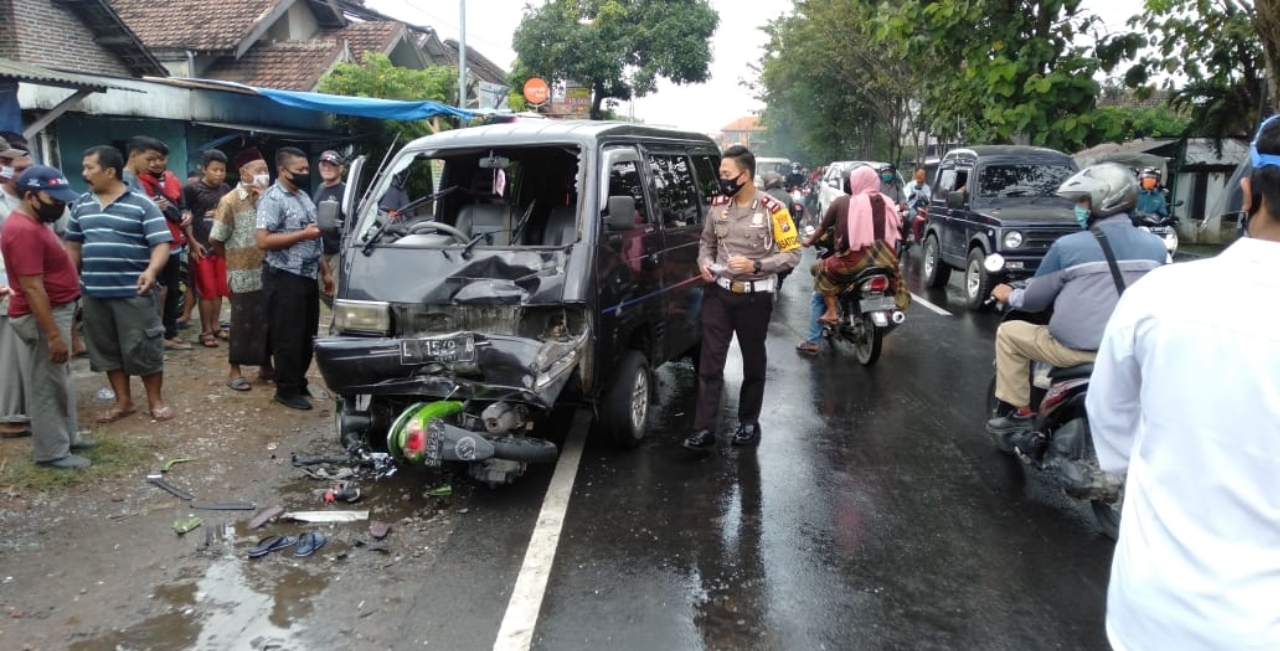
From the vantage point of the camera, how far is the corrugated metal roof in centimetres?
848

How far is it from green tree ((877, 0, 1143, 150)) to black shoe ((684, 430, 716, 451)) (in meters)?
11.5

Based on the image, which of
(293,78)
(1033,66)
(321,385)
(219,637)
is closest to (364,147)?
(293,78)

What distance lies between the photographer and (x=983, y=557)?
4.09m

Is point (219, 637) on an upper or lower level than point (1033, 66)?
lower

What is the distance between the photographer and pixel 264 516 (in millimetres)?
4496

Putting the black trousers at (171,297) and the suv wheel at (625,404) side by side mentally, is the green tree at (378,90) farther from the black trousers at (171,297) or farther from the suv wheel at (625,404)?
the suv wheel at (625,404)

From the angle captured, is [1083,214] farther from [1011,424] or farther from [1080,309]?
[1011,424]

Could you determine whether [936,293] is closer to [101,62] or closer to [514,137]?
[514,137]

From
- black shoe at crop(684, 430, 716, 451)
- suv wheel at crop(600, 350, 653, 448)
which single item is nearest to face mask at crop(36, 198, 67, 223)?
suv wheel at crop(600, 350, 653, 448)

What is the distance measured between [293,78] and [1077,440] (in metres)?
17.6

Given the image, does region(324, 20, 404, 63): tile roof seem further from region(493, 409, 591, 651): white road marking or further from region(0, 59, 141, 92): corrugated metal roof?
region(493, 409, 591, 651): white road marking

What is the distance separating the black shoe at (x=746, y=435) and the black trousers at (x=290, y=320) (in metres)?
3.03

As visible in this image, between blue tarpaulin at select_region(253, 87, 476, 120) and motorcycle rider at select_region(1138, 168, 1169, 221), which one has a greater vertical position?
blue tarpaulin at select_region(253, 87, 476, 120)

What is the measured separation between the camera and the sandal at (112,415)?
19.3 ft
